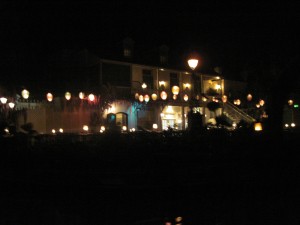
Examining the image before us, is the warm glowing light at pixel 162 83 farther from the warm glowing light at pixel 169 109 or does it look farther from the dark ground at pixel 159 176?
the dark ground at pixel 159 176

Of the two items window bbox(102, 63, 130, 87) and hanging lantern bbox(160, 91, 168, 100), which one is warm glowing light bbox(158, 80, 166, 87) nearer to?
hanging lantern bbox(160, 91, 168, 100)

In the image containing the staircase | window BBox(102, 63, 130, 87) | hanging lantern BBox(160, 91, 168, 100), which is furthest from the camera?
the staircase

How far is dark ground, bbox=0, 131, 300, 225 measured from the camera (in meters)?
9.32

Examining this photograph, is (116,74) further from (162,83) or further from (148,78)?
(162,83)

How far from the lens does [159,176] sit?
11.0 meters

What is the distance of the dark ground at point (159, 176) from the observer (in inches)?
367

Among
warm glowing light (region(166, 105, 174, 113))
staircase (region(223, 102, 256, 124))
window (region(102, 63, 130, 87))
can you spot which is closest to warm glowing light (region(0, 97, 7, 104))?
window (region(102, 63, 130, 87))

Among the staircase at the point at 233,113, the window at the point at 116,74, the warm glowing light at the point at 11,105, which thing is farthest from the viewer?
the staircase at the point at 233,113

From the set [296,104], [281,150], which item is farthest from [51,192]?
[296,104]

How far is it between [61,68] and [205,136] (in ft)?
60.3

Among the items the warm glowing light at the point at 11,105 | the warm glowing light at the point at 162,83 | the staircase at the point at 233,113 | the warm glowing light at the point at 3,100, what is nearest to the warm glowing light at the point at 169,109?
the warm glowing light at the point at 162,83

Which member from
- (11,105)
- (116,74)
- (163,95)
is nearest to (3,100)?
(11,105)

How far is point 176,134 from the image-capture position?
13.2 m

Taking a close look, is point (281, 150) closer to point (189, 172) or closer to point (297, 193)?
point (297, 193)
